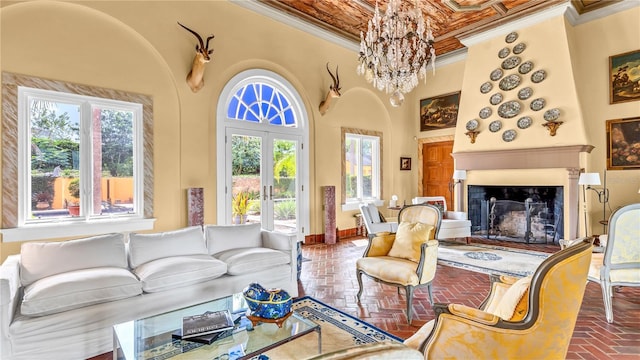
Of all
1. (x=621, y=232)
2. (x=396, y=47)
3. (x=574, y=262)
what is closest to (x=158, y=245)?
(x=574, y=262)

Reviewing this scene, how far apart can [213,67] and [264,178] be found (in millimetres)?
1998

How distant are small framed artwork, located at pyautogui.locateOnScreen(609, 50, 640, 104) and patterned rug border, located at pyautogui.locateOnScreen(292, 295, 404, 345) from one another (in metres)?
6.34

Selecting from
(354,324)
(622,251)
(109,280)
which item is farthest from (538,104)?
(109,280)

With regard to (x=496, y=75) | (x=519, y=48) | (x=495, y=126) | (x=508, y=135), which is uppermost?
(x=519, y=48)

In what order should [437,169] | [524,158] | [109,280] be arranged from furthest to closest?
[437,169]
[524,158]
[109,280]

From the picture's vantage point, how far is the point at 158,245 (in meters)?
3.08

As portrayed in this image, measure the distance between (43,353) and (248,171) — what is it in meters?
3.55

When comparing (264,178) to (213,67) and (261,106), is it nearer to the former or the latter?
(261,106)

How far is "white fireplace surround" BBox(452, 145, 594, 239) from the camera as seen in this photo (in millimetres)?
5461

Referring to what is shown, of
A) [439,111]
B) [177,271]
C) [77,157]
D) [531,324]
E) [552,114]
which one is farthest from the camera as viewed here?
[439,111]

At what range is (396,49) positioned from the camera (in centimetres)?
403

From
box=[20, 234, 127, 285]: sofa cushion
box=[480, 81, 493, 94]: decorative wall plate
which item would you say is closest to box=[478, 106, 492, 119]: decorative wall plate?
box=[480, 81, 493, 94]: decorative wall plate

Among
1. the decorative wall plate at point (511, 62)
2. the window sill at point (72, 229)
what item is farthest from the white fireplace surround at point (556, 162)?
the window sill at point (72, 229)

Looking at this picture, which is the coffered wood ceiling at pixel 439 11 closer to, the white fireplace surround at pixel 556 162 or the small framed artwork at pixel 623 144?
the small framed artwork at pixel 623 144
